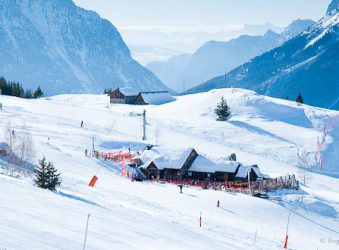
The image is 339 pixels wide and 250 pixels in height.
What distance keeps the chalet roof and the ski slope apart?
113 centimetres

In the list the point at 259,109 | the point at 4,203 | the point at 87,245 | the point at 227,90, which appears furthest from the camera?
the point at 227,90

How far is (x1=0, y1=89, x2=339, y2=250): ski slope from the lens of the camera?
61.5ft

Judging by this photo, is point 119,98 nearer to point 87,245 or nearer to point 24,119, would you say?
point 24,119

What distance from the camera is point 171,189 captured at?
46.8m

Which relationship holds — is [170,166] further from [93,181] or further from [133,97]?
[133,97]

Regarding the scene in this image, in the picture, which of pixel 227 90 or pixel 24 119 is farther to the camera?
pixel 227 90

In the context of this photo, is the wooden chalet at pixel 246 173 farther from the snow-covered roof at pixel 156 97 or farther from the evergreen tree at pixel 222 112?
the snow-covered roof at pixel 156 97

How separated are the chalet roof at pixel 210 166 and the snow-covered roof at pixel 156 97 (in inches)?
2882

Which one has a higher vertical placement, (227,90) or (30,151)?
(227,90)

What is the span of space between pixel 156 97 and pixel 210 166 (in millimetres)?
80309

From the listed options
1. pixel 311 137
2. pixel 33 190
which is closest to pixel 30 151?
pixel 33 190

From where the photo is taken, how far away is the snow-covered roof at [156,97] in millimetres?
131975

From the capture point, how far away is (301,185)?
5950cm

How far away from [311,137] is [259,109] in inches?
740
